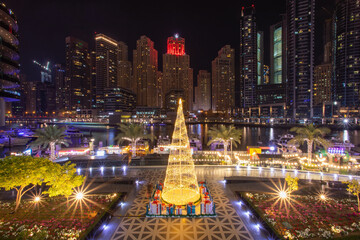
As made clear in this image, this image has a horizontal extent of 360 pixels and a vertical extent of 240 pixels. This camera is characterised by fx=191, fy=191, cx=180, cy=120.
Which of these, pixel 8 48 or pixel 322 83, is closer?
pixel 8 48

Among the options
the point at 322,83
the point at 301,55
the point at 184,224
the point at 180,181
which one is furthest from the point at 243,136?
the point at 322,83

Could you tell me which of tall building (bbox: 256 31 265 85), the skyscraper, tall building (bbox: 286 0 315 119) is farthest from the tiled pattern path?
the skyscraper

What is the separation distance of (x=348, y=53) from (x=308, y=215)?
139442 mm

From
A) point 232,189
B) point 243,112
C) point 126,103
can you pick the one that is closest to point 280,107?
point 243,112

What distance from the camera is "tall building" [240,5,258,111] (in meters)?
158

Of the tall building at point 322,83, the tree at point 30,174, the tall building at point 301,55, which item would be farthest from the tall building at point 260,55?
the tree at point 30,174

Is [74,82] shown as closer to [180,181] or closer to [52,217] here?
[52,217]

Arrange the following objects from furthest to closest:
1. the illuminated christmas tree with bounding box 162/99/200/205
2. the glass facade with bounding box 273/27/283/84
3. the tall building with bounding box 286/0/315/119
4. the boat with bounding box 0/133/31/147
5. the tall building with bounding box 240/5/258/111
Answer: the glass facade with bounding box 273/27/283/84
the tall building with bounding box 240/5/258/111
the tall building with bounding box 286/0/315/119
the boat with bounding box 0/133/31/147
the illuminated christmas tree with bounding box 162/99/200/205

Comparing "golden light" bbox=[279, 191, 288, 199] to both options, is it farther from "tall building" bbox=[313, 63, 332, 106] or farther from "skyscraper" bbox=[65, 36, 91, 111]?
"skyscraper" bbox=[65, 36, 91, 111]

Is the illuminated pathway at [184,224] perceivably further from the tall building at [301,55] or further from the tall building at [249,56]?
the tall building at [249,56]

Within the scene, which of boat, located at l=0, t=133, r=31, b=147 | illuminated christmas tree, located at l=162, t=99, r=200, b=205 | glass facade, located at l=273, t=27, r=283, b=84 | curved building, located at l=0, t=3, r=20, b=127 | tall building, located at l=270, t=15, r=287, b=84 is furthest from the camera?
glass facade, located at l=273, t=27, r=283, b=84

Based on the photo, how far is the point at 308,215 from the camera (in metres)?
10.5

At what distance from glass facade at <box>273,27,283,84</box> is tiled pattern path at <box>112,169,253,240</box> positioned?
601 feet

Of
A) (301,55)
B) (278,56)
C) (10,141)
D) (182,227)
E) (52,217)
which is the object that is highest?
(278,56)
